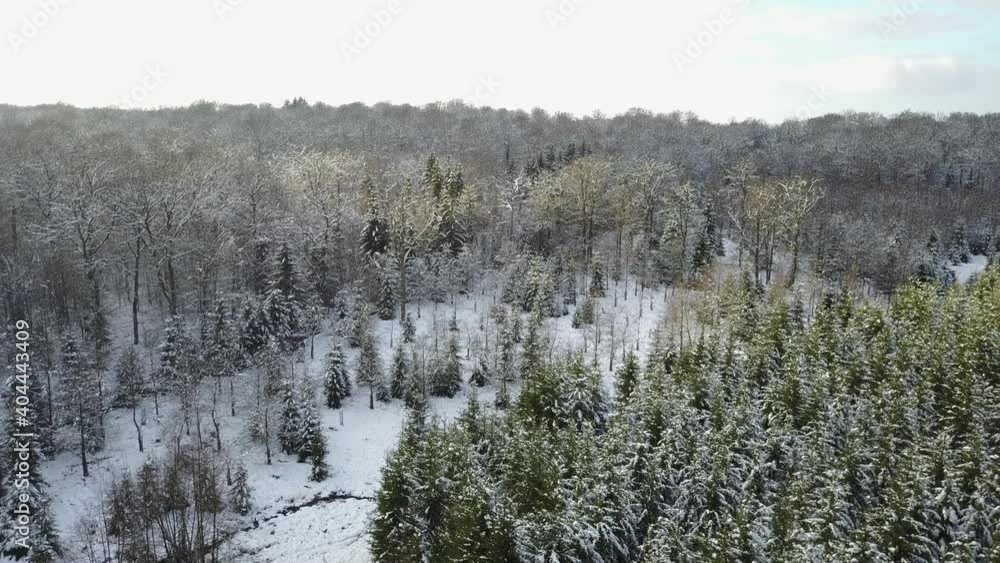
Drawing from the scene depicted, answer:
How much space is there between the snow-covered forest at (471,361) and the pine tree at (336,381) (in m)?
0.19

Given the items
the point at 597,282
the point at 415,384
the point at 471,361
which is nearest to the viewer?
the point at 415,384

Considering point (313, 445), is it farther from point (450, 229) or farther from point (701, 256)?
point (701, 256)

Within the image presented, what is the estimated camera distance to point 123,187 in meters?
50.1

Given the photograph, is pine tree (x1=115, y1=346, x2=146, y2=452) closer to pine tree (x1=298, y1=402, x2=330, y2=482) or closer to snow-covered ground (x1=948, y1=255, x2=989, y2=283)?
pine tree (x1=298, y1=402, x2=330, y2=482)

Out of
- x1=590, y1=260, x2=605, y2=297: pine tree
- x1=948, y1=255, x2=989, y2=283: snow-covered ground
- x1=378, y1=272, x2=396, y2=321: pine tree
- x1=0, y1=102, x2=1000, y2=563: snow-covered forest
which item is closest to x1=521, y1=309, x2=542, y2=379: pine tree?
x1=0, y1=102, x2=1000, y2=563: snow-covered forest

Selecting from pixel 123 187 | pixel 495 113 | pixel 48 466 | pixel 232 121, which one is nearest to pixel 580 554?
pixel 48 466

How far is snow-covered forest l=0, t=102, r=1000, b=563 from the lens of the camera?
24359 millimetres

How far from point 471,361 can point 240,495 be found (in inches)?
770

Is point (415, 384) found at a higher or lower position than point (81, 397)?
lower

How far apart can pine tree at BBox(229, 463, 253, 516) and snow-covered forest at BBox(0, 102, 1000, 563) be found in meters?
0.36

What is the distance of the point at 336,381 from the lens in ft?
145

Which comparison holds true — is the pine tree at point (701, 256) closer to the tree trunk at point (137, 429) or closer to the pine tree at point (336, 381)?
the pine tree at point (336, 381)

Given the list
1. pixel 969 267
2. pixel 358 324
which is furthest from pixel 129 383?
pixel 969 267

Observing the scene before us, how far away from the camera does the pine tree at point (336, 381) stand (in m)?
44.2
